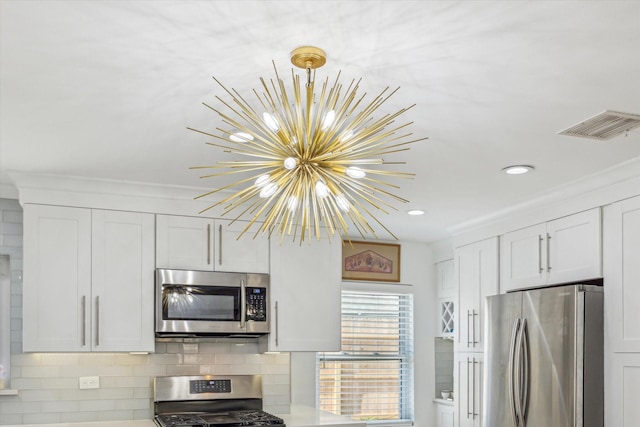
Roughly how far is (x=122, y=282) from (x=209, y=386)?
3.09ft

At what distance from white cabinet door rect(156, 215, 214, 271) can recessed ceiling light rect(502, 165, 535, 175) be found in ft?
6.41

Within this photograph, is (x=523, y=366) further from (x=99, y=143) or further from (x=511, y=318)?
(x=99, y=143)

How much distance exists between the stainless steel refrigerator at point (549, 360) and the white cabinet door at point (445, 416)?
1722 millimetres

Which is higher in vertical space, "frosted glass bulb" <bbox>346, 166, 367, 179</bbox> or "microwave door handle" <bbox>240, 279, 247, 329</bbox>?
"frosted glass bulb" <bbox>346, 166, 367, 179</bbox>

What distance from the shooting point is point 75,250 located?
14.3 feet

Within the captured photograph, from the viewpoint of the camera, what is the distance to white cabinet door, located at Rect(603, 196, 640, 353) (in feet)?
12.8

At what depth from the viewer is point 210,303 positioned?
461 centimetres

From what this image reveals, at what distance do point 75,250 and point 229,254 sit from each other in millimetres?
987

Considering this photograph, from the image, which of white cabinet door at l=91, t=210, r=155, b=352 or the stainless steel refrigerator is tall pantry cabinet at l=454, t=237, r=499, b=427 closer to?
the stainless steel refrigerator

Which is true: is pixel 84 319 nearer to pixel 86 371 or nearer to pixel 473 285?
pixel 86 371

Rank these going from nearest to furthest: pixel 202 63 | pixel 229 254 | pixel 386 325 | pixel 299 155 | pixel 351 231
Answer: pixel 299 155 → pixel 202 63 → pixel 229 254 → pixel 351 231 → pixel 386 325

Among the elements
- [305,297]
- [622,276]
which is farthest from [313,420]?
[622,276]

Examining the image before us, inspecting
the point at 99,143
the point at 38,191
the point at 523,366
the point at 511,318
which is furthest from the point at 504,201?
the point at 38,191

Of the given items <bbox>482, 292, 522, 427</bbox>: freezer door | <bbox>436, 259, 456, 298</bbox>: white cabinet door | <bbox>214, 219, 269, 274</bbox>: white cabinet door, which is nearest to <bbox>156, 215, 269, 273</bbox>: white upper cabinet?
<bbox>214, 219, 269, 274</bbox>: white cabinet door
